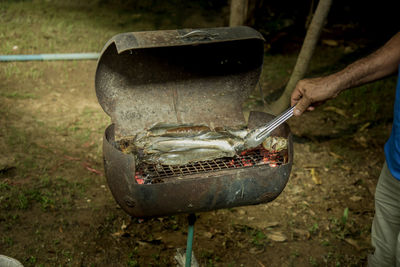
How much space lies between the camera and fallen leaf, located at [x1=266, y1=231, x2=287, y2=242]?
10.7 feet

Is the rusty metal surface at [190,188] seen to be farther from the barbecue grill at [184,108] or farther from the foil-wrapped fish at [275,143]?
the foil-wrapped fish at [275,143]

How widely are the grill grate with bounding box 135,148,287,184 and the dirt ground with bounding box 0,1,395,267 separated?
0.97 m

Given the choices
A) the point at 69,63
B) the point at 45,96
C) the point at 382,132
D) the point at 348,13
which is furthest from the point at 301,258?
the point at 348,13

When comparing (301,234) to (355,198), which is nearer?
(301,234)

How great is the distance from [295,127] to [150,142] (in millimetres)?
2786

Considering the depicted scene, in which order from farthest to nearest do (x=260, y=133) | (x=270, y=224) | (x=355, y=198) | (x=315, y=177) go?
(x=315, y=177), (x=355, y=198), (x=270, y=224), (x=260, y=133)

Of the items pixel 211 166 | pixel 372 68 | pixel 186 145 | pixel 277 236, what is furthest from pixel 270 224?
pixel 372 68

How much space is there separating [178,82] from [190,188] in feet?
3.16

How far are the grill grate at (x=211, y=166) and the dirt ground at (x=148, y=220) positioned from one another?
97 centimetres

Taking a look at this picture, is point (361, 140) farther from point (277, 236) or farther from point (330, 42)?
point (330, 42)

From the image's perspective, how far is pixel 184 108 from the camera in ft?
9.08

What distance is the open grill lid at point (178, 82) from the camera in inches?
101

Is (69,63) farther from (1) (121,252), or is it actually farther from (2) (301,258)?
(2) (301,258)

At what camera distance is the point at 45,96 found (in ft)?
16.4
